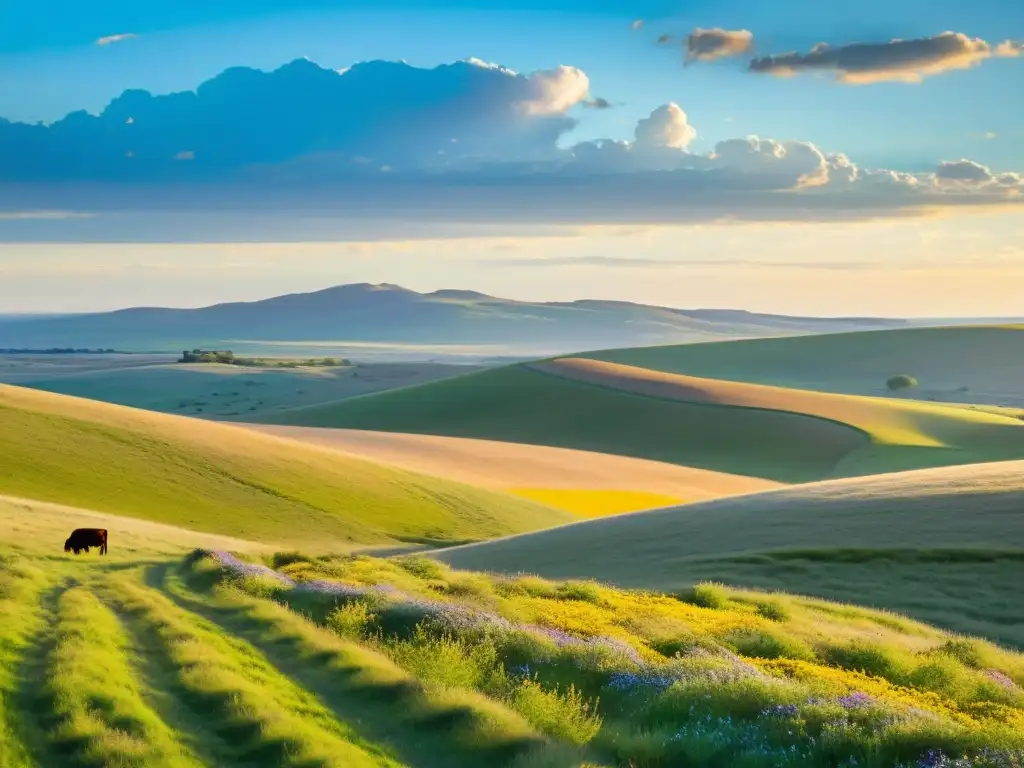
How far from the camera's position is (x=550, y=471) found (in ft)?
258

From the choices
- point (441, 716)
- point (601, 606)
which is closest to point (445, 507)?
point (601, 606)

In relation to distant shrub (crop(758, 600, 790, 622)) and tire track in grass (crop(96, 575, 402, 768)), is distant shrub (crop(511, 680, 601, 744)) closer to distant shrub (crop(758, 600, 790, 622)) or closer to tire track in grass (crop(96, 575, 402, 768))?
tire track in grass (crop(96, 575, 402, 768))

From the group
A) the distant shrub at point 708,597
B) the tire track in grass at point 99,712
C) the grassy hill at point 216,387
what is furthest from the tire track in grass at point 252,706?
the grassy hill at point 216,387

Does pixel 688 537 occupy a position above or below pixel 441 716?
below

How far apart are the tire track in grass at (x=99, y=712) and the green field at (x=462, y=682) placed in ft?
0.11

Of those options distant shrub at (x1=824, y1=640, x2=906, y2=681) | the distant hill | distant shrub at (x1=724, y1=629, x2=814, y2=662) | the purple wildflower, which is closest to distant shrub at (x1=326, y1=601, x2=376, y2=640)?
distant shrub at (x1=724, y1=629, x2=814, y2=662)

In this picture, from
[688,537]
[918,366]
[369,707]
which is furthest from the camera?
[918,366]

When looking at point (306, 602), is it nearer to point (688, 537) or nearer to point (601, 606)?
point (601, 606)

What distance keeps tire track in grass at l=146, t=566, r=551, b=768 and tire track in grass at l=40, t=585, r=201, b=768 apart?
2029 mm

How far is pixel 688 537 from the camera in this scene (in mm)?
34188

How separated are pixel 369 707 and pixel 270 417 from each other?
111m

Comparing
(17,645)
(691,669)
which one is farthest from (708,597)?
(17,645)

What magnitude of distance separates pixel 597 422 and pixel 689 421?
923 centimetres

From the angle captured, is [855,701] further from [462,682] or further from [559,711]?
[462,682]
